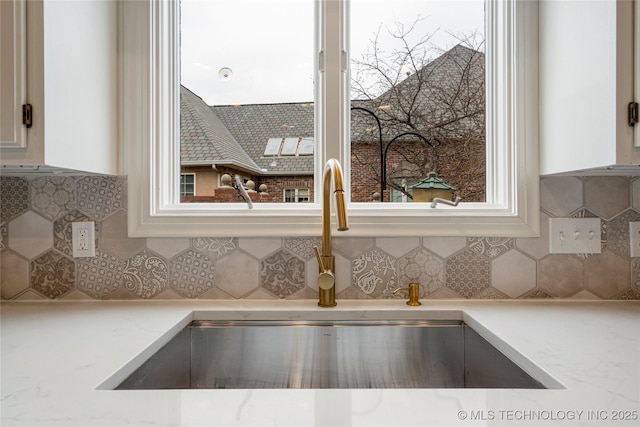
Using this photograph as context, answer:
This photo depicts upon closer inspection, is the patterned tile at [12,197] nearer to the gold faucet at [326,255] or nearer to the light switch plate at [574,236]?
the gold faucet at [326,255]

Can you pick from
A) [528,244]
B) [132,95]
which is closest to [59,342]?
[132,95]

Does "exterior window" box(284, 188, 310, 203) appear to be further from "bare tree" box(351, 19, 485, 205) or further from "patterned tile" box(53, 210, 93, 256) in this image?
"patterned tile" box(53, 210, 93, 256)

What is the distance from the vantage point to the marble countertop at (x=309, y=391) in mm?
587

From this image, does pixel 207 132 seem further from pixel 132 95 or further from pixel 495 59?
pixel 495 59

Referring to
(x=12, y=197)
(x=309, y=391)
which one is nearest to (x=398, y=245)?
(x=309, y=391)

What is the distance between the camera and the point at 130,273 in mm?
1341

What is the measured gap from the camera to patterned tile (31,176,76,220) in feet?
4.35

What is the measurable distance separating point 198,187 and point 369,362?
841 millimetres

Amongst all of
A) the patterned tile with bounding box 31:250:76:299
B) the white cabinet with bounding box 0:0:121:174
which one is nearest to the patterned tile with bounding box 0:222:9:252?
the patterned tile with bounding box 31:250:76:299

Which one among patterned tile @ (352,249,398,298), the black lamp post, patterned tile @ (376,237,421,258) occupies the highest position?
the black lamp post

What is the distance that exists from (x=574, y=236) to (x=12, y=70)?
1648 millimetres

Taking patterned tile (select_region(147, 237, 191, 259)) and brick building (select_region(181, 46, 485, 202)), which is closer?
patterned tile (select_region(147, 237, 191, 259))

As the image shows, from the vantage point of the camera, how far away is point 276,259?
1.35m

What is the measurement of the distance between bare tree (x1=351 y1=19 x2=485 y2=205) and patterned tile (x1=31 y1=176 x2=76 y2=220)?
98 cm
